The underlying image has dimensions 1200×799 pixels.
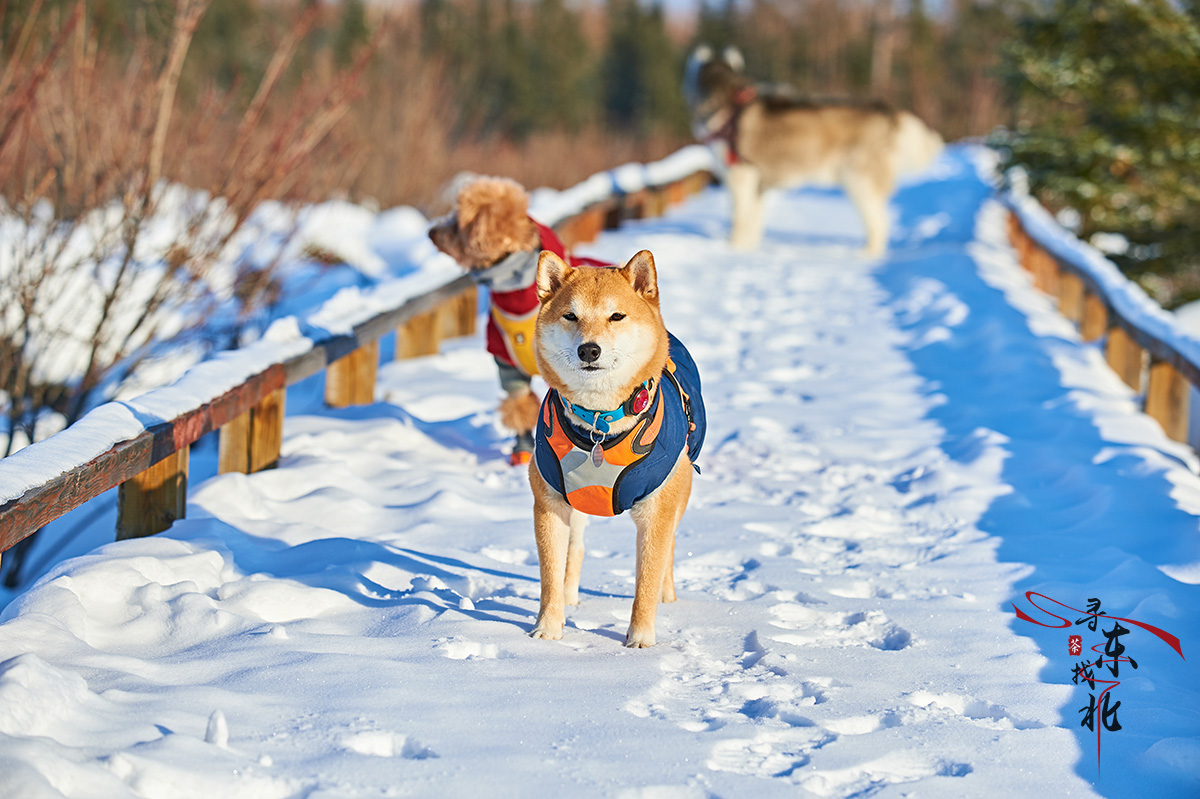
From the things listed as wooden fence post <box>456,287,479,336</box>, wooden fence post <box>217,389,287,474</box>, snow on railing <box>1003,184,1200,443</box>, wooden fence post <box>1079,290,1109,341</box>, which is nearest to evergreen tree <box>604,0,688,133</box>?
snow on railing <box>1003,184,1200,443</box>

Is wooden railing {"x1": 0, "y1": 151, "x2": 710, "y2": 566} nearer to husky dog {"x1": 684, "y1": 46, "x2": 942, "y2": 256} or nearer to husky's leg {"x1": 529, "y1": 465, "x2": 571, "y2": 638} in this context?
husky's leg {"x1": 529, "y1": 465, "x2": 571, "y2": 638}

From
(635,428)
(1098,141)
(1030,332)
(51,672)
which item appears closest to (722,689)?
(635,428)

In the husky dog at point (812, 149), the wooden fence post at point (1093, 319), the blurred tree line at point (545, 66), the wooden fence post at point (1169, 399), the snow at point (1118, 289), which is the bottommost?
the wooden fence post at point (1169, 399)

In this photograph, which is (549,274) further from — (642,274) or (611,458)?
(611,458)

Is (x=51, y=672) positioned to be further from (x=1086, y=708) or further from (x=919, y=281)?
(x=919, y=281)

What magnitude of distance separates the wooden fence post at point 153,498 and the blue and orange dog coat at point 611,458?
4.90 ft

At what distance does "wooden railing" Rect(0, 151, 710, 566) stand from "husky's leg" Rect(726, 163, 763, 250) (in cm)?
468

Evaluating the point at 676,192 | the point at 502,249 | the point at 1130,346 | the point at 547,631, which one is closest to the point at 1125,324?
the point at 1130,346

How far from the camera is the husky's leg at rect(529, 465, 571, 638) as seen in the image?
11.0 feet

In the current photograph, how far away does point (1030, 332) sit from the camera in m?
7.54

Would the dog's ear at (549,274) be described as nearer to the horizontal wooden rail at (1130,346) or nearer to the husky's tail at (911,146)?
the horizontal wooden rail at (1130,346)

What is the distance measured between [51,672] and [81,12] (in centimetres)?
365

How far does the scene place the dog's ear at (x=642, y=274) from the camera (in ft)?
10.9

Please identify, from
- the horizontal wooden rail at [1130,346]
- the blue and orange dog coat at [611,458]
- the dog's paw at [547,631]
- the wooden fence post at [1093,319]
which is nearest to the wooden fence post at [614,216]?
Result: the horizontal wooden rail at [1130,346]
